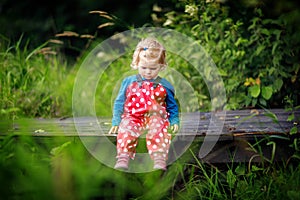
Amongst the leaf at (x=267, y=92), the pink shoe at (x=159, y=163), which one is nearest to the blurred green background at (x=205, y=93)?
the leaf at (x=267, y=92)

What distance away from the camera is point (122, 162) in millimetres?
2393

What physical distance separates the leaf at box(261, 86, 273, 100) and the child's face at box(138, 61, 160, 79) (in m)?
1.30

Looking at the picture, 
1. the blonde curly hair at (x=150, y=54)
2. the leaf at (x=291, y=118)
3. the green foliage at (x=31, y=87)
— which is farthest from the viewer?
the green foliage at (x=31, y=87)

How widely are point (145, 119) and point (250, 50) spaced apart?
1.59 m

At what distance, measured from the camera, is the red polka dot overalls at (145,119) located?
7.99 ft

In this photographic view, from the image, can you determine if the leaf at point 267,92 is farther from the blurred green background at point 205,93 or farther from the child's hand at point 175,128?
the child's hand at point 175,128

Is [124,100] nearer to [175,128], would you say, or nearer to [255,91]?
[175,128]

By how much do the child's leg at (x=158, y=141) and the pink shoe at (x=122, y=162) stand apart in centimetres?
12

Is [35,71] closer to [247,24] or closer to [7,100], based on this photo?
[7,100]

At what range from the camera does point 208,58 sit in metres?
3.83

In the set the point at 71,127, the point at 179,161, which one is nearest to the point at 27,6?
the point at 71,127

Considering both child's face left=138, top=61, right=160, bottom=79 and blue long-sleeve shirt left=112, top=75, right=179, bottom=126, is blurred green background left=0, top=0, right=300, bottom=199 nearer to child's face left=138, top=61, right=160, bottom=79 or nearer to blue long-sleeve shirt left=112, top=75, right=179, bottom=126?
blue long-sleeve shirt left=112, top=75, right=179, bottom=126

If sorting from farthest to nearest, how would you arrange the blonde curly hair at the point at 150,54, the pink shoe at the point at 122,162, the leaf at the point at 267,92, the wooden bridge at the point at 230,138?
the leaf at the point at 267,92 < the wooden bridge at the point at 230,138 < the blonde curly hair at the point at 150,54 < the pink shoe at the point at 122,162

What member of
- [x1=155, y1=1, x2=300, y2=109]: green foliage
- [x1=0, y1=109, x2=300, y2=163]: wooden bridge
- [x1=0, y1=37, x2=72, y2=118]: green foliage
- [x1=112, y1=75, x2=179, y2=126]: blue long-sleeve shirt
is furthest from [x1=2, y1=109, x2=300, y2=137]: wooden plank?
[x1=0, y1=37, x2=72, y2=118]: green foliage
